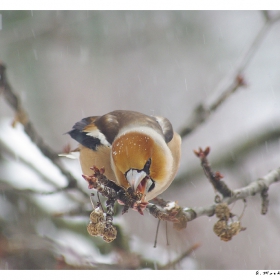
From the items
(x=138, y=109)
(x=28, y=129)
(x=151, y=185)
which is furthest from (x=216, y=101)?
(x=28, y=129)

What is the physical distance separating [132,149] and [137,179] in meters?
0.10

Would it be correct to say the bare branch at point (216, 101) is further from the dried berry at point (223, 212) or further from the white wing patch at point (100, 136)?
the dried berry at point (223, 212)

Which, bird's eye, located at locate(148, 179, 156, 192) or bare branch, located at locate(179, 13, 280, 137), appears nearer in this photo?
bird's eye, located at locate(148, 179, 156, 192)

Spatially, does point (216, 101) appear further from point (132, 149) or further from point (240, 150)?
point (132, 149)

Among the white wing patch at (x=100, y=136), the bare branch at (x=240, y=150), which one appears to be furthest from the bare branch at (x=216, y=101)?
the white wing patch at (x=100, y=136)

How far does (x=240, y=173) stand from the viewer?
5.18 feet

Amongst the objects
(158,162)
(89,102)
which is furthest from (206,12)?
(158,162)

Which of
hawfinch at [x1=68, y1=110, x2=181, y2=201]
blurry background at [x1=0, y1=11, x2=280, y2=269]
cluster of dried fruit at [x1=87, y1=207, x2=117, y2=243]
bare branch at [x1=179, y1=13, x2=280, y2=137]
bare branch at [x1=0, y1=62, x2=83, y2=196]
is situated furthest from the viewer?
bare branch at [x1=179, y1=13, x2=280, y2=137]

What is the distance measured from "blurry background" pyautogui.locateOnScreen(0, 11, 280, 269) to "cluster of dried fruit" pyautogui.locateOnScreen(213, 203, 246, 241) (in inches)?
16.7

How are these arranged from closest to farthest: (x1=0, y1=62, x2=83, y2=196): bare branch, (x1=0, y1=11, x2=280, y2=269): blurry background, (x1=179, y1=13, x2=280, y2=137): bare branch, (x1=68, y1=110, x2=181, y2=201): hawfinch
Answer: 1. (x1=68, y1=110, x2=181, y2=201): hawfinch
2. (x1=0, y1=62, x2=83, y2=196): bare branch
3. (x1=0, y1=11, x2=280, y2=269): blurry background
4. (x1=179, y1=13, x2=280, y2=137): bare branch

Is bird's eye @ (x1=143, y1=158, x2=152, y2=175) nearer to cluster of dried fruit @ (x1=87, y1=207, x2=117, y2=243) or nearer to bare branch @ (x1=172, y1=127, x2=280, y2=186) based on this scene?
cluster of dried fruit @ (x1=87, y1=207, x2=117, y2=243)

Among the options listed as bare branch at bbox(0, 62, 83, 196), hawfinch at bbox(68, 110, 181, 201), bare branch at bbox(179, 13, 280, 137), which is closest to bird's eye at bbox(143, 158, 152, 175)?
hawfinch at bbox(68, 110, 181, 201)

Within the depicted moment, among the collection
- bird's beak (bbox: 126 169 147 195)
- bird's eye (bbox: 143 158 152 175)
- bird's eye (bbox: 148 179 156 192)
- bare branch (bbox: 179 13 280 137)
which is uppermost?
bare branch (bbox: 179 13 280 137)

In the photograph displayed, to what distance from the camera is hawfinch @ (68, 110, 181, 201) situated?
1.02 meters
